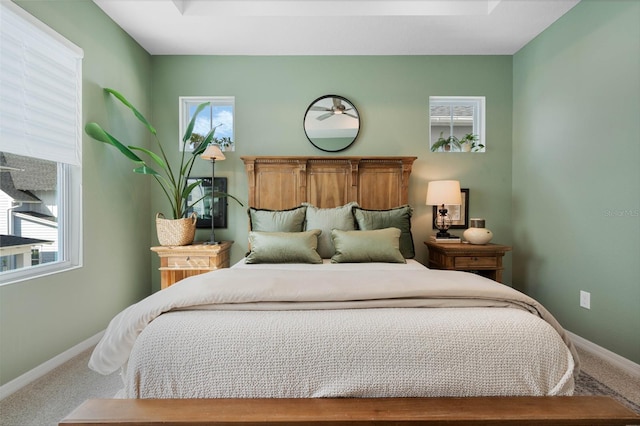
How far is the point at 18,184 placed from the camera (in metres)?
2.05

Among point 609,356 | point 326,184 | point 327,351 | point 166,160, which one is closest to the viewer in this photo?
point 327,351

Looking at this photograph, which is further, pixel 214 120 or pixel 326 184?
pixel 214 120

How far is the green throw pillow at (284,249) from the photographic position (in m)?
2.50

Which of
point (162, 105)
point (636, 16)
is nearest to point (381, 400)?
point (636, 16)

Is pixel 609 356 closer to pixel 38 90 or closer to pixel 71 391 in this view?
pixel 71 391

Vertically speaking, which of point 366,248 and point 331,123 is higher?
point 331,123

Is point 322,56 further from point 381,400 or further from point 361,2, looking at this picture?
point 381,400

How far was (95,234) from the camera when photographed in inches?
104

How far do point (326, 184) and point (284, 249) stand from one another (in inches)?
42.8

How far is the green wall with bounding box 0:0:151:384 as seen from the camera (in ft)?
6.59

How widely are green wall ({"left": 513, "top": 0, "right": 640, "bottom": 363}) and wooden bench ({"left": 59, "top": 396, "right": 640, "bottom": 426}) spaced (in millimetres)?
1669

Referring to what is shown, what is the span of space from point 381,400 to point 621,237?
2.34 meters

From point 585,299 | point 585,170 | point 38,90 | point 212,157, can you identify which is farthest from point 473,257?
point 38,90

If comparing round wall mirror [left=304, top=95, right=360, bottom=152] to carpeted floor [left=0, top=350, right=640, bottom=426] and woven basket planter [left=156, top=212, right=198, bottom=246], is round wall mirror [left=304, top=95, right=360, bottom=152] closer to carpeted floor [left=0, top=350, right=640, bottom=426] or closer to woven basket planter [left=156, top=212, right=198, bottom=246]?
woven basket planter [left=156, top=212, right=198, bottom=246]
